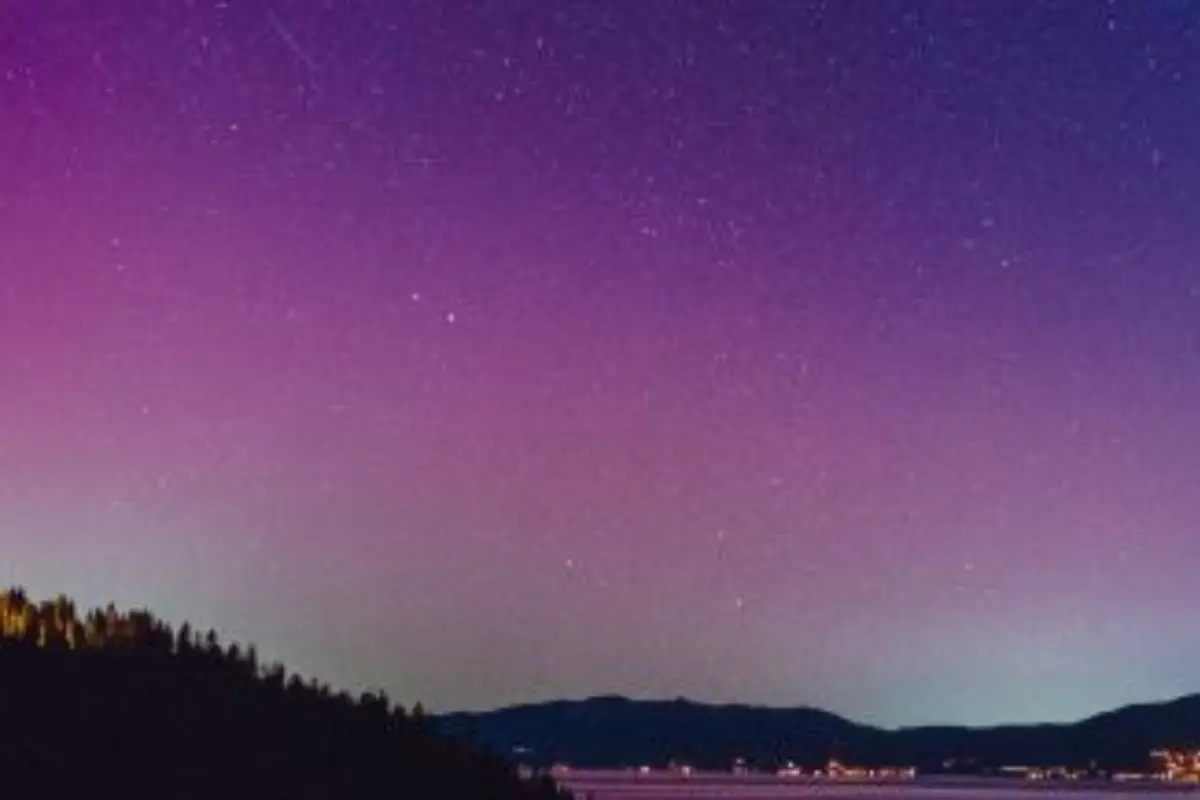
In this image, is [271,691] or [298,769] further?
[271,691]

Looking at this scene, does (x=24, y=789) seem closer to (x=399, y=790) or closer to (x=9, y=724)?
(x=9, y=724)

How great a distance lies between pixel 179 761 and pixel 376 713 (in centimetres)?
550

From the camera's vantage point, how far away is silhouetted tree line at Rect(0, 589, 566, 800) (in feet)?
53.3

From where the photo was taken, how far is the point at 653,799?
405ft

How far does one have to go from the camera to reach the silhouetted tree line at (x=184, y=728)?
53.3 feet

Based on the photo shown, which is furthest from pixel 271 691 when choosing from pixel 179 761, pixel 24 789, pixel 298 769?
pixel 24 789

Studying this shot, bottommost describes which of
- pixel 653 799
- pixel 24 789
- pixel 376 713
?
pixel 24 789

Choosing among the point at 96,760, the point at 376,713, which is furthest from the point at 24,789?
the point at 376,713

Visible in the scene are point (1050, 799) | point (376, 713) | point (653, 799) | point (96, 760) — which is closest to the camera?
point (96, 760)

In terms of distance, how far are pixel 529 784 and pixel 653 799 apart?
102m

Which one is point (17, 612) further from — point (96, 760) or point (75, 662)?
point (96, 760)

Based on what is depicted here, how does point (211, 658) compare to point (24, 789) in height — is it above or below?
above

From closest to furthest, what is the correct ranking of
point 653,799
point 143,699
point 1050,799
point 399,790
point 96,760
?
point 96,760
point 143,699
point 399,790
point 653,799
point 1050,799

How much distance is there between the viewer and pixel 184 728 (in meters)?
17.7
